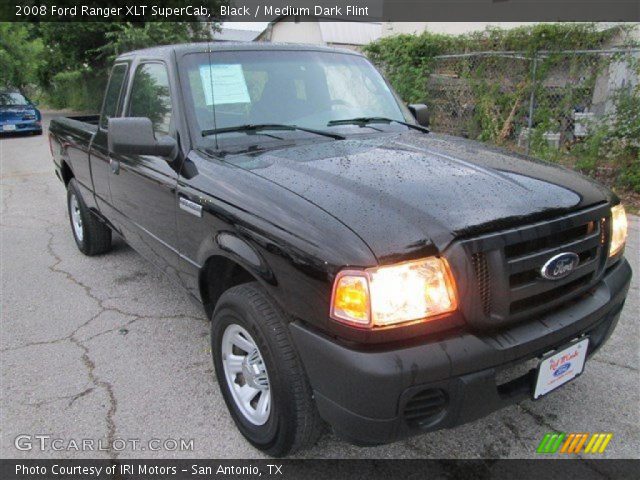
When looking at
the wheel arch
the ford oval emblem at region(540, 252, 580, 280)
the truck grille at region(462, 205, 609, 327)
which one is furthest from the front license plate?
the wheel arch

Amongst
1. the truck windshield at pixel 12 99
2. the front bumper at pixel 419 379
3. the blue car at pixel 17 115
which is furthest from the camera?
the truck windshield at pixel 12 99

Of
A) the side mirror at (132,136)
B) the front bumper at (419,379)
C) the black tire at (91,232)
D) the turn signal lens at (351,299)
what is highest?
the side mirror at (132,136)

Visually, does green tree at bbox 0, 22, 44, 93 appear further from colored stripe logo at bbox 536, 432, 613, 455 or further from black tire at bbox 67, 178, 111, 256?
colored stripe logo at bbox 536, 432, 613, 455

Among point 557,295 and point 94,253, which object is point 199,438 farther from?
point 94,253

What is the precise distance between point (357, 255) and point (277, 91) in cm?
164

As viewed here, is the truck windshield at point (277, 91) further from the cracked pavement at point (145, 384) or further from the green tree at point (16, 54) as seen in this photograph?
the green tree at point (16, 54)

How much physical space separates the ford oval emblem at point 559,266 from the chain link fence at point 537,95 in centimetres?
557

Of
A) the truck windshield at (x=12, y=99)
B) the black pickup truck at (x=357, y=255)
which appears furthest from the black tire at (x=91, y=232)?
the truck windshield at (x=12, y=99)

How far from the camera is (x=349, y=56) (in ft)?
11.6

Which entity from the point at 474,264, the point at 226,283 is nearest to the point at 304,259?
the point at 474,264

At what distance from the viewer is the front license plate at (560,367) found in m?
1.95

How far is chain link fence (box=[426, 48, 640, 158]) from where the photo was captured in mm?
6633

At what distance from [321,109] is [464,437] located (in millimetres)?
2006

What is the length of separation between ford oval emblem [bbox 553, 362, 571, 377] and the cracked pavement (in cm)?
51
